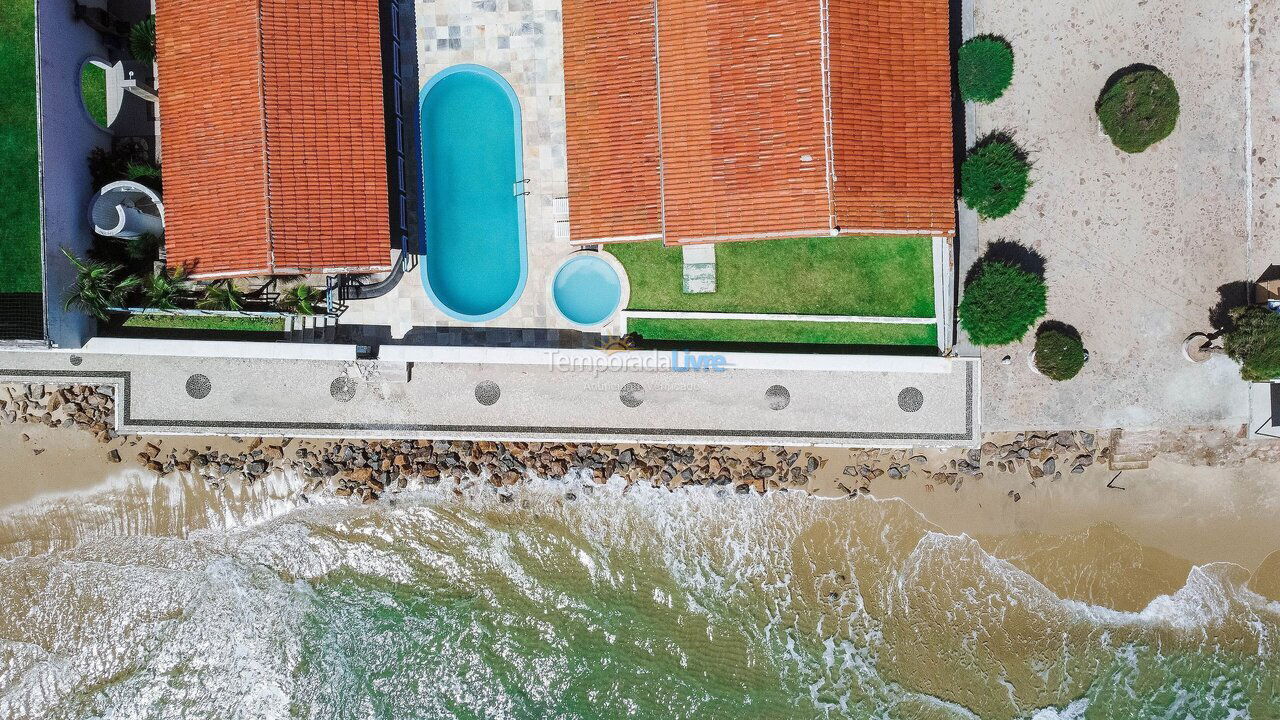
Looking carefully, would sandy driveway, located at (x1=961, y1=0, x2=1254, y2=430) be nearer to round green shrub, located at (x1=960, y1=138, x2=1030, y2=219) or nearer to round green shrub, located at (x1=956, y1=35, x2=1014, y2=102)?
round green shrub, located at (x1=956, y1=35, x2=1014, y2=102)

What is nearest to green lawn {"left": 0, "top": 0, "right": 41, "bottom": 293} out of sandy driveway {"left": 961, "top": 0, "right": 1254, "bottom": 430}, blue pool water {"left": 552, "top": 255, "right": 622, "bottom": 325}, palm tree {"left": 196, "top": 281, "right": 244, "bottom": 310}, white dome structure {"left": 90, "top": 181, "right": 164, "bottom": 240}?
white dome structure {"left": 90, "top": 181, "right": 164, "bottom": 240}

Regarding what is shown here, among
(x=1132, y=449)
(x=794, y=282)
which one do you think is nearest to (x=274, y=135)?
(x=794, y=282)

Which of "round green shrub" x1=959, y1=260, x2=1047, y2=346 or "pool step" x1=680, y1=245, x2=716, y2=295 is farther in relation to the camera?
"pool step" x1=680, y1=245, x2=716, y2=295

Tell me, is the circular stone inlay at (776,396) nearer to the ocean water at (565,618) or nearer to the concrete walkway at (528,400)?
the concrete walkway at (528,400)

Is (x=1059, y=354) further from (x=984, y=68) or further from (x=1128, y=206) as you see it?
(x=984, y=68)

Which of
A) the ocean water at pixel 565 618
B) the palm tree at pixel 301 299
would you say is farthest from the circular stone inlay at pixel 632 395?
the palm tree at pixel 301 299

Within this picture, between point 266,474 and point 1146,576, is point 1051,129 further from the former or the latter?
point 266,474
